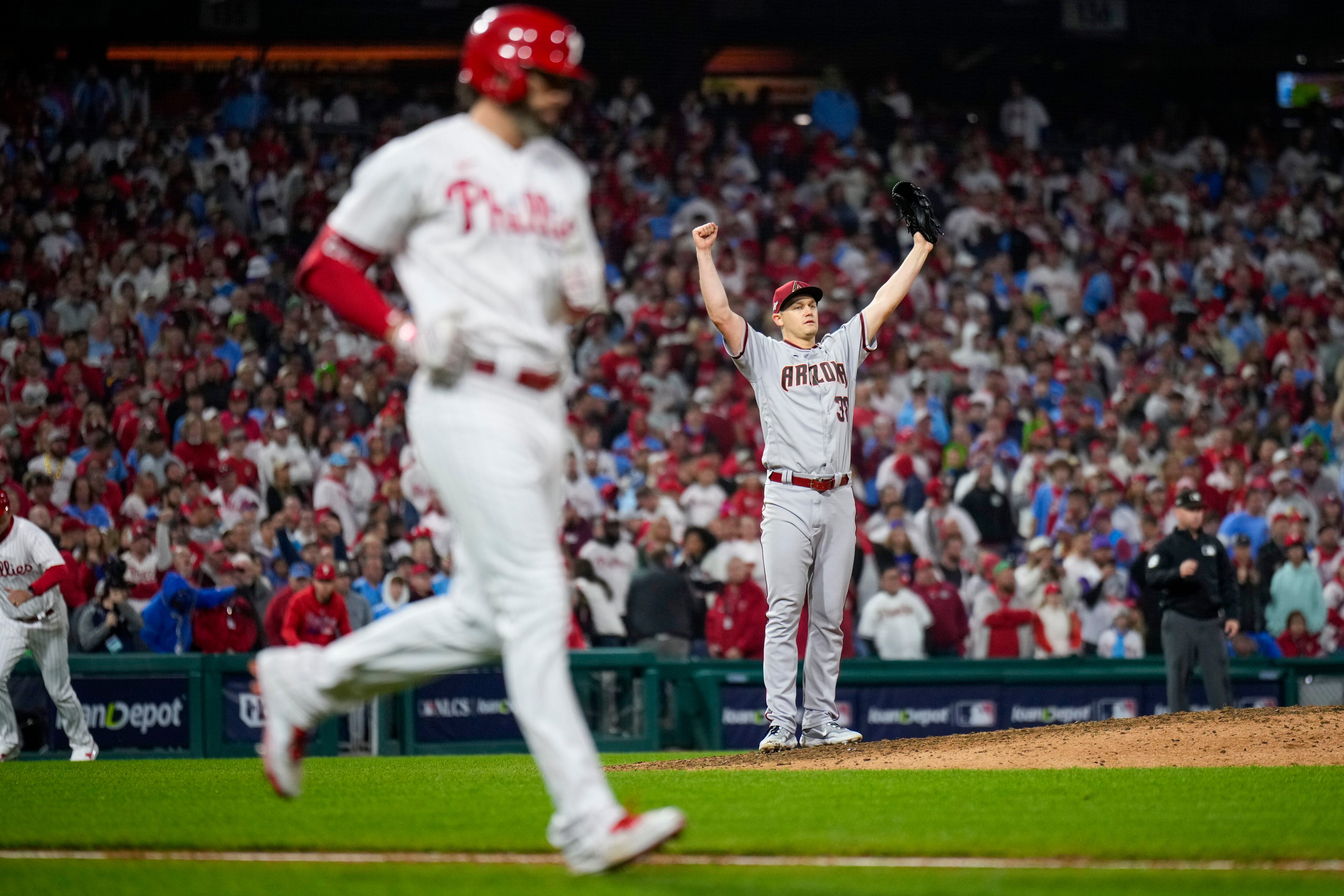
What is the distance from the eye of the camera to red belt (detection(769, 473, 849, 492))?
8.75m

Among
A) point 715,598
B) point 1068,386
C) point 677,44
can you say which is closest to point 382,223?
point 715,598

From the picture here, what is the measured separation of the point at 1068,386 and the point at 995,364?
101 centimetres

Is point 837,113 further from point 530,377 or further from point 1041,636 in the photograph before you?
point 530,377

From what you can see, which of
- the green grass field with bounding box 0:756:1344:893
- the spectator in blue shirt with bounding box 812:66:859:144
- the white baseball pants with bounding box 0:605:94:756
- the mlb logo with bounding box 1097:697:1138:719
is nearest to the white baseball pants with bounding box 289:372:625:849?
the green grass field with bounding box 0:756:1344:893

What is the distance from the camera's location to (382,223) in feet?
15.4

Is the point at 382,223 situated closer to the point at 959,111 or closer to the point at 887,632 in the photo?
the point at 887,632

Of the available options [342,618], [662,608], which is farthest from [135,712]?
[662,608]


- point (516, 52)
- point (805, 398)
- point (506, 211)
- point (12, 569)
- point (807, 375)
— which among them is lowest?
point (12, 569)

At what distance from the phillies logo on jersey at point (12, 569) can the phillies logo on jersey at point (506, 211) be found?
8256 millimetres

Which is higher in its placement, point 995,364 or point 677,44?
point 677,44

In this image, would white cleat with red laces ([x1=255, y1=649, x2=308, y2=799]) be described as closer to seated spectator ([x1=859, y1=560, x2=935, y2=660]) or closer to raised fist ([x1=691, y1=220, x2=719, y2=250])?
raised fist ([x1=691, y1=220, x2=719, y2=250])

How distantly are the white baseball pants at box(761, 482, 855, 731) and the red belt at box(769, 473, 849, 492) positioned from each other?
0.02 metres

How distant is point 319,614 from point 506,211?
341 inches

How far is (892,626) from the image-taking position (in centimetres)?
1510
